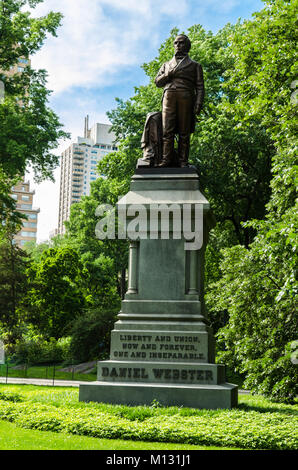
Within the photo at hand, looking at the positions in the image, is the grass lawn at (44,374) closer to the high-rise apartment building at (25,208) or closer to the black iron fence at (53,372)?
the black iron fence at (53,372)

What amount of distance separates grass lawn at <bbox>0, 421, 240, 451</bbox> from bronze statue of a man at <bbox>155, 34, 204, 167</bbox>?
718 centimetres

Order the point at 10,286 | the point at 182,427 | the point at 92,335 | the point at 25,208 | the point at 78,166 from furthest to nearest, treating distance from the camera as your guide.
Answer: the point at 78,166, the point at 25,208, the point at 10,286, the point at 92,335, the point at 182,427

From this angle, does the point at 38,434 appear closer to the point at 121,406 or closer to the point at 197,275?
the point at 121,406

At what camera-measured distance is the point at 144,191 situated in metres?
12.8

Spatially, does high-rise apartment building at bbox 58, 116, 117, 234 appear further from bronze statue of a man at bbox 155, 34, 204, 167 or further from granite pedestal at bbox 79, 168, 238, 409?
granite pedestal at bbox 79, 168, 238, 409

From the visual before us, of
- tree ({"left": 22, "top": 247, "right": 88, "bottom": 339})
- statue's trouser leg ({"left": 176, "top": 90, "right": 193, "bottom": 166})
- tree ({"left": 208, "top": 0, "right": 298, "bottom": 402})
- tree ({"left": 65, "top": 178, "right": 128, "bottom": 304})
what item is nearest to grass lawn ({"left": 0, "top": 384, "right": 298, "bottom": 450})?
tree ({"left": 208, "top": 0, "right": 298, "bottom": 402})

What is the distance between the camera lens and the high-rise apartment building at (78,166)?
6934 inches

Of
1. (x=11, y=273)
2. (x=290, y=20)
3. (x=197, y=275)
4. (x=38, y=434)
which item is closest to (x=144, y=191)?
(x=197, y=275)

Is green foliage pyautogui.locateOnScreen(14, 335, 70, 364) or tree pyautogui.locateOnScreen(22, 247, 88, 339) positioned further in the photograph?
tree pyautogui.locateOnScreen(22, 247, 88, 339)

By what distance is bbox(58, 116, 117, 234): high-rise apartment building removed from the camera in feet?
578

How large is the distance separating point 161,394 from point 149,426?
7.34 ft

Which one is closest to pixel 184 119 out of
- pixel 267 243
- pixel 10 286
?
pixel 267 243

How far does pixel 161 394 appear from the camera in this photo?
34.3ft

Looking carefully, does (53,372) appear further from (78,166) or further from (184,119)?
(78,166)
